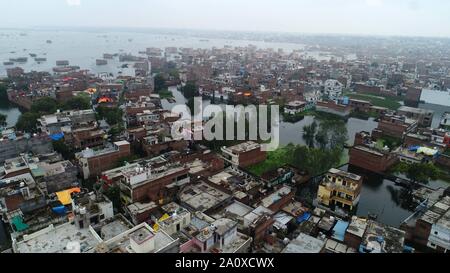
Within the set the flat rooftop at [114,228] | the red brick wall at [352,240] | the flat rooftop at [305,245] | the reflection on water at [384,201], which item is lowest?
the reflection on water at [384,201]

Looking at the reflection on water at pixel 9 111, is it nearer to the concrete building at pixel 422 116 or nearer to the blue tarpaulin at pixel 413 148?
the blue tarpaulin at pixel 413 148

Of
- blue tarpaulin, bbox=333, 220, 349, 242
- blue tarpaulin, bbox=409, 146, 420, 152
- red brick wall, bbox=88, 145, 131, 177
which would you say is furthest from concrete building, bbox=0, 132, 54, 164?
blue tarpaulin, bbox=409, 146, 420, 152

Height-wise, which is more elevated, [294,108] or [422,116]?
[294,108]

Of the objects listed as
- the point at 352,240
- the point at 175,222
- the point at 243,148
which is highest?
the point at 175,222

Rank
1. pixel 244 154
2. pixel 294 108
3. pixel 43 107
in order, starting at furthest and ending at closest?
pixel 294 108 < pixel 43 107 < pixel 244 154

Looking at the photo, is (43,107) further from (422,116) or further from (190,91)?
(422,116)

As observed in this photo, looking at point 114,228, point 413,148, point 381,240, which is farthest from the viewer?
point 413,148

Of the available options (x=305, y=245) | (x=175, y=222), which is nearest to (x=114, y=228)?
(x=175, y=222)

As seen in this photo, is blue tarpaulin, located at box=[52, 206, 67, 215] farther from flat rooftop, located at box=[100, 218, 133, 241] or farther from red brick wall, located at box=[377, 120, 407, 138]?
red brick wall, located at box=[377, 120, 407, 138]

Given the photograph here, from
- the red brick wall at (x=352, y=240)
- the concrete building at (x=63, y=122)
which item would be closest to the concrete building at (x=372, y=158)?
the red brick wall at (x=352, y=240)
